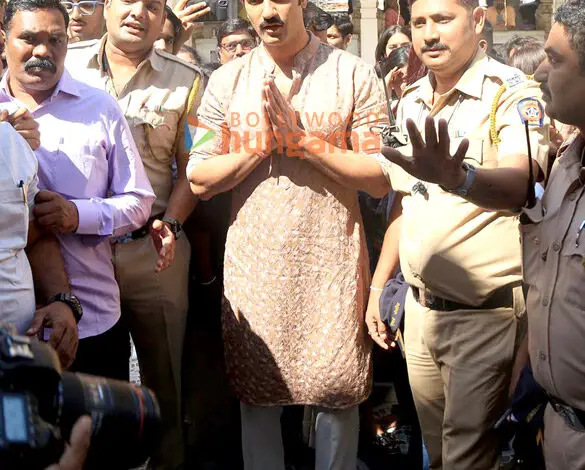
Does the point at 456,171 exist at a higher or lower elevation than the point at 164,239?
higher

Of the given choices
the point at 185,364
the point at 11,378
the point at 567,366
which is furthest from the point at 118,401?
the point at 185,364

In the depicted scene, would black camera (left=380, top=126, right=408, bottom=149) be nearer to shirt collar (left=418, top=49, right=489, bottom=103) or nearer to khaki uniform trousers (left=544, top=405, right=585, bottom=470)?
shirt collar (left=418, top=49, right=489, bottom=103)

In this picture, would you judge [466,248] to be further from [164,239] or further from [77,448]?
[77,448]

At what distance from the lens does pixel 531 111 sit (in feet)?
10.3

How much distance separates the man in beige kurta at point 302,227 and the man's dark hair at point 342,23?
2.84 m

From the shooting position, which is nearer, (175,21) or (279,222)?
(279,222)

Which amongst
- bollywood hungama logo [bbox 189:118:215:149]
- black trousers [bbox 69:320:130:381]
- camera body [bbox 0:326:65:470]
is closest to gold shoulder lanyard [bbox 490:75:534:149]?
bollywood hungama logo [bbox 189:118:215:149]

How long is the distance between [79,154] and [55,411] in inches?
72.6

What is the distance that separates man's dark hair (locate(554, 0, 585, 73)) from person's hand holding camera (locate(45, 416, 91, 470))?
61.4 inches

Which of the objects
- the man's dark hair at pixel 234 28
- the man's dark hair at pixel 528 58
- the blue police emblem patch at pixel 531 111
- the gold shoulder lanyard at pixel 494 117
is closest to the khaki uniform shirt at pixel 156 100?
the gold shoulder lanyard at pixel 494 117

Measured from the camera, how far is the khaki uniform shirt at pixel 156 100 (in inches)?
158

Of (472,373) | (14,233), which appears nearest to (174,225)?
(14,233)

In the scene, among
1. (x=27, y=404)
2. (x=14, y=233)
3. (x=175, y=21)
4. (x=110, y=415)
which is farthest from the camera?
(x=175, y=21)

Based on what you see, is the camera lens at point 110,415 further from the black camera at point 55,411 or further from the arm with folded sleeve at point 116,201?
the arm with folded sleeve at point 116,201
